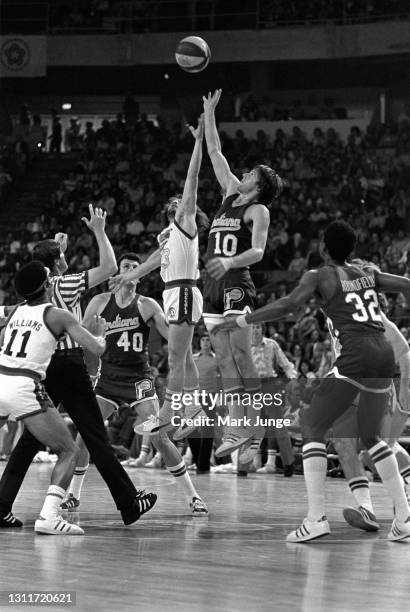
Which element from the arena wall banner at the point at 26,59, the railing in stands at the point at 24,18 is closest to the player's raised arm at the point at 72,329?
the arena wall banner at the point at 26,59

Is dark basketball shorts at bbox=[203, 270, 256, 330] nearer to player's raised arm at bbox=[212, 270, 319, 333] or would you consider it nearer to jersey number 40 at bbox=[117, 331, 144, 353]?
jersey number 40 at bbox=[117, 331, 144, 353]

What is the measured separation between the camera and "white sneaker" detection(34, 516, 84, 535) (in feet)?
28.7

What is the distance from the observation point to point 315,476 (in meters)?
8.53

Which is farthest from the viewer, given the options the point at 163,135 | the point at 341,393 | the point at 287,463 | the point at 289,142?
the point at 163,135

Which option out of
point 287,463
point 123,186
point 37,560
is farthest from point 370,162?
point 37,560

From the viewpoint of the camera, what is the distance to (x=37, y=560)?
286 inches

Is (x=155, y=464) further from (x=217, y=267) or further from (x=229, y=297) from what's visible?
(x=217, y=267)

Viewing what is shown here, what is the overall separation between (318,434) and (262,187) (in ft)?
8.99

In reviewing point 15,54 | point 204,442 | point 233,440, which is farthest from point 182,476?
point 15,54

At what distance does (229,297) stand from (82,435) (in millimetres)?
2106

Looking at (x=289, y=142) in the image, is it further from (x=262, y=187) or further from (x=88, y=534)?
(x=88, y=534)

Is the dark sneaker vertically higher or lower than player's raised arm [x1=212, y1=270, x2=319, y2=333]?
lower

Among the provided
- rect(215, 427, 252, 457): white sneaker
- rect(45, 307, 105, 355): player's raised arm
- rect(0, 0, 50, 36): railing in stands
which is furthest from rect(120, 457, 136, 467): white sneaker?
rect(0, 0, 50, 36): railing in stands

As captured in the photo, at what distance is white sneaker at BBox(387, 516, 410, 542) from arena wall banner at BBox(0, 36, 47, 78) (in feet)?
87.9
